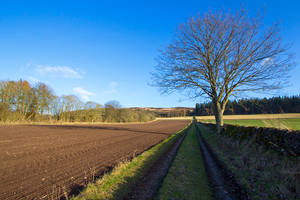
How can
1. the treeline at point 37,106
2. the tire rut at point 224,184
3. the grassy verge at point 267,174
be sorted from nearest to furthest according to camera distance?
the grassy verge at point 267,174, the tire rut at point 224,184, the treeline at point 37,106

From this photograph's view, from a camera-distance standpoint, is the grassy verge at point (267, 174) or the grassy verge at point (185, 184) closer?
the grassy verge at point (267, 174)

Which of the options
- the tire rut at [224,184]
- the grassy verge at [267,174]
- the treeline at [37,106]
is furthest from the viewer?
the treeline at [37,106]

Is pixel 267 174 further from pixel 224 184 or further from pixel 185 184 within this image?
pixel 185 184

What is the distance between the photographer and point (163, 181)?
4984mm

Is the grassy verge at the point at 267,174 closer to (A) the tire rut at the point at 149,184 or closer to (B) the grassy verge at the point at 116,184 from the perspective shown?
(A) the tire rut at the point at 149,184

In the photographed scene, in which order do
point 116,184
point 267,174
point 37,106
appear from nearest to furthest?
1. point 116,184
2. point 267,174
3. point 37,106

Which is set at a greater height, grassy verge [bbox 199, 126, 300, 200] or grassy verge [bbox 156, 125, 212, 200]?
grassy verge [bbox 199, 126, 300, 200]

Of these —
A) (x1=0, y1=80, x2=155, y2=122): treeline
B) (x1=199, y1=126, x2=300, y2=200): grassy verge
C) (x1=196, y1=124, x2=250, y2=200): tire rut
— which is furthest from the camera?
(x1=0, y1=80, x2=155, y2=122): treeline

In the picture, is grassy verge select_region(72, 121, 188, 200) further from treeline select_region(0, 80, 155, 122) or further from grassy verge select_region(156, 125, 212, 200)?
treeline select_region(0, 80, 155, 122)

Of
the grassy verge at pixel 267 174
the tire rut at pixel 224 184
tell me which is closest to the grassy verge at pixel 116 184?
the tire rut at pixel 224 184

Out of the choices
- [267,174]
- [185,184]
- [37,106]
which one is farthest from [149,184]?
[37,106]

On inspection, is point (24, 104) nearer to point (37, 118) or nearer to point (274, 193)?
point (37, 118)

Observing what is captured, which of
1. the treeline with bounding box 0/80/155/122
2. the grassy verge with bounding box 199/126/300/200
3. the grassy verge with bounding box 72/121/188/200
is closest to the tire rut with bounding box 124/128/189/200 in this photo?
the grassy verge with bounding box 72/121/188/200

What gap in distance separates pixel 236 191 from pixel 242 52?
1361cm
